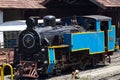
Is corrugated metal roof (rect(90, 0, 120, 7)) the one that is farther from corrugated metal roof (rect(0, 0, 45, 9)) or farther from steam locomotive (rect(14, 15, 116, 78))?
steam locomotive (rect(14, 15, 116, 78))

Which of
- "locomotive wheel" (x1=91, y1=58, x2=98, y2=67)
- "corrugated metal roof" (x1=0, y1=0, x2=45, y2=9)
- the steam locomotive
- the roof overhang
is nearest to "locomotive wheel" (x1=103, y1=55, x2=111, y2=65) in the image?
the steam locomotive

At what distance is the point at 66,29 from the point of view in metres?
16.5

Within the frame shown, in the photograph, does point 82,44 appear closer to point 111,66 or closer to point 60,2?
point 111,66

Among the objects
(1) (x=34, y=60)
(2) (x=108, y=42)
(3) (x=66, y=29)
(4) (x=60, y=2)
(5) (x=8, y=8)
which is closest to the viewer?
(1) (x=34, y=60)

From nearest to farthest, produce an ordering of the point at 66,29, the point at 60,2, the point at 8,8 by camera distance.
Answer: the point at 66,29
the point at 8,8
the point at 60,2

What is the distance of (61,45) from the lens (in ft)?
52.2

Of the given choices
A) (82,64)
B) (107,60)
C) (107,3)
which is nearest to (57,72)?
(82,64)

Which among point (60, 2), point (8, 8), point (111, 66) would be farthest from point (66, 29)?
point (60, 2)

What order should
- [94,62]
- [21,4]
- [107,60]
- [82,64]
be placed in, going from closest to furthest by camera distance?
1. [82,64]
2. [94,62]
3. [107,60]
4. [21,4]

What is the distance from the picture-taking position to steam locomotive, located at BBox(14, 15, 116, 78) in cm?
1509

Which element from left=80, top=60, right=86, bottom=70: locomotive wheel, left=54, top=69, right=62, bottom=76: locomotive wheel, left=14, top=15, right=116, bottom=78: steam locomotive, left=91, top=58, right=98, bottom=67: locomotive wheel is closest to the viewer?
left=14, top=15, right=116, bottom=78: steam locomotive

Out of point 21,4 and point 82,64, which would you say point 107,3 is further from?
point 82,64

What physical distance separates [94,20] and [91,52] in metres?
1.36

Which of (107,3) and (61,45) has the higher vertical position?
(107,3)
